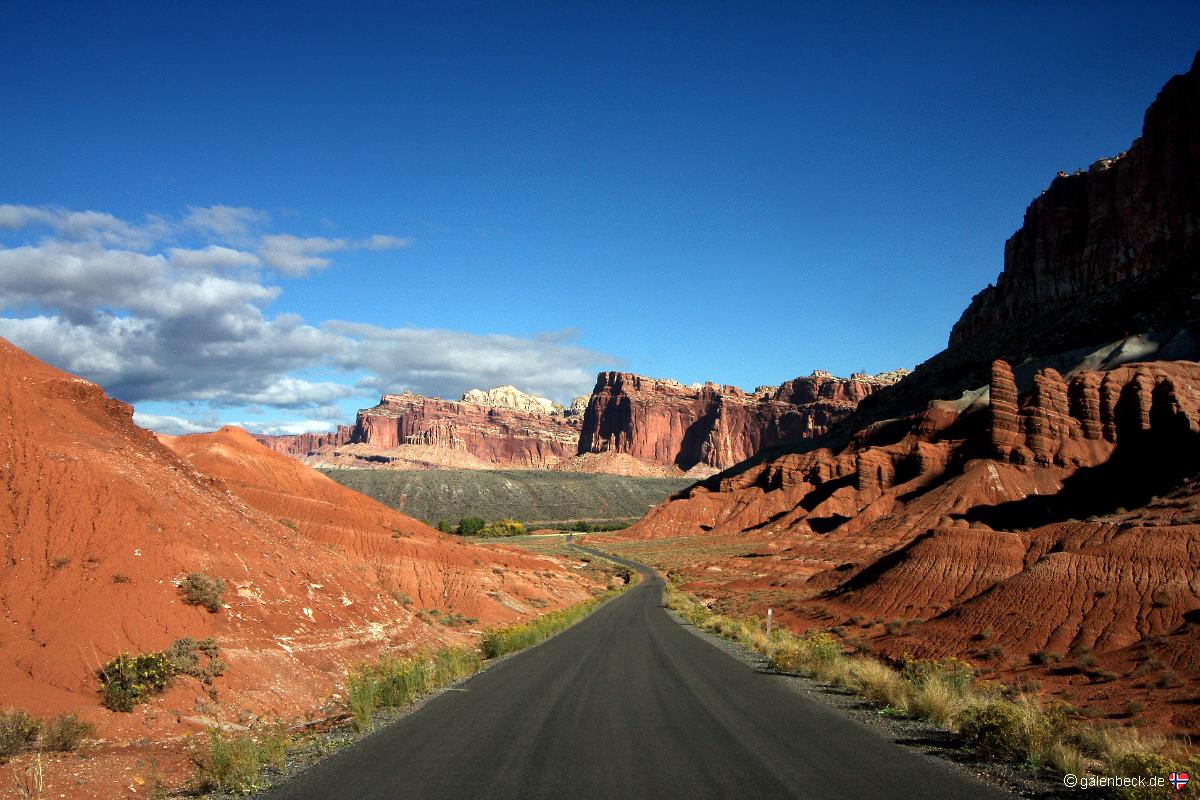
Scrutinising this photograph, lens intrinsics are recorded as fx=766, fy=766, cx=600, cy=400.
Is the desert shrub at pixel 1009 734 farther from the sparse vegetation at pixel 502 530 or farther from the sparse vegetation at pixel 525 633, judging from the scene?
the sparse vegetation at pixel 502 530

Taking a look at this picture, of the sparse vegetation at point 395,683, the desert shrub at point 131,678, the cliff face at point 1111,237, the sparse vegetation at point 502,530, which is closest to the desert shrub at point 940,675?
the sparse vegetation at point 395,683

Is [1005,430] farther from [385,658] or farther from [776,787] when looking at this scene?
[776,787]

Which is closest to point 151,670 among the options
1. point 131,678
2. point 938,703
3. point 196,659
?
point 131,678

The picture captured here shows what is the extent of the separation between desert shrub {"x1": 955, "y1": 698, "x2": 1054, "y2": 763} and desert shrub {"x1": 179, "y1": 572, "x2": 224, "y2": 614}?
15.6 meters

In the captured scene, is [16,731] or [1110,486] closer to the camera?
[16,731]

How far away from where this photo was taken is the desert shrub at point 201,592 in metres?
17.2

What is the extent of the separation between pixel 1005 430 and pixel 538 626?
67.0 meters

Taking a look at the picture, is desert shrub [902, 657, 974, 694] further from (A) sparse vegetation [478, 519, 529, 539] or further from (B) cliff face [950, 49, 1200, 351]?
(B) cliff face [950, 49, 1200, 351]

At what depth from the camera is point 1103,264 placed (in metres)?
135

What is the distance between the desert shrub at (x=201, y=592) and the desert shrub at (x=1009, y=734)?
15571 mm

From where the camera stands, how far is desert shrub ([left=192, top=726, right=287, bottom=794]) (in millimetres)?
9523

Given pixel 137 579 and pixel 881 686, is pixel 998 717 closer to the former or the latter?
pixel 881 686

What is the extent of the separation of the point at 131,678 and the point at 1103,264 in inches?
6216

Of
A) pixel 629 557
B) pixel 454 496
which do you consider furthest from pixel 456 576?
pixel 454 496
